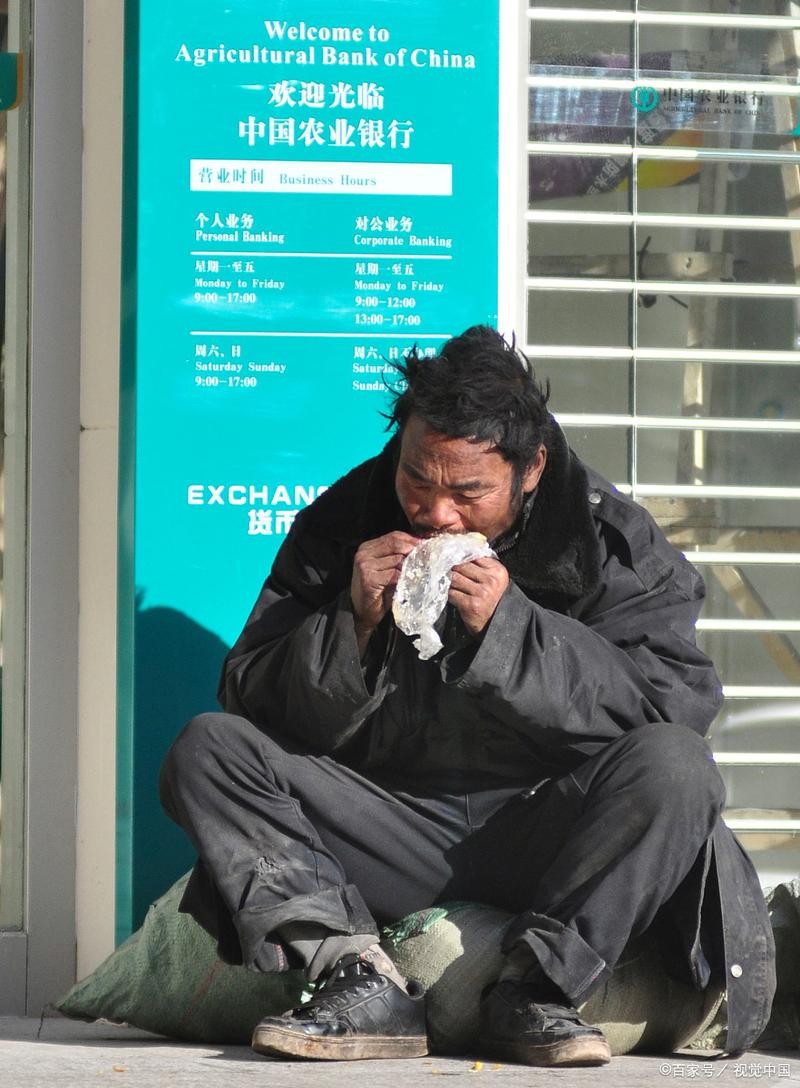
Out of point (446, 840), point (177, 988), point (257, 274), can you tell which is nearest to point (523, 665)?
point (446, 840)

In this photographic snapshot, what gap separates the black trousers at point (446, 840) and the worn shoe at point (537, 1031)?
0.06 m

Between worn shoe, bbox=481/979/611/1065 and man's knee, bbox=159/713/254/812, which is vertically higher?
man's knee, bbox=159/713/254/812

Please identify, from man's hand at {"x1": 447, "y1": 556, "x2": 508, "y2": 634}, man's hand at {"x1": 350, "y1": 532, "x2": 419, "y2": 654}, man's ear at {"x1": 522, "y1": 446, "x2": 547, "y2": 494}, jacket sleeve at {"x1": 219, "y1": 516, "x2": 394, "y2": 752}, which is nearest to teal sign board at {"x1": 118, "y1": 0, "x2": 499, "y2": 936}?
jacket sleeve at {"x1": 219, "y1": 516, "x2": 394, "y2": 752}

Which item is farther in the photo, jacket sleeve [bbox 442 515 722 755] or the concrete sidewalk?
jacket sleeve [bbox 442 515 722 755]

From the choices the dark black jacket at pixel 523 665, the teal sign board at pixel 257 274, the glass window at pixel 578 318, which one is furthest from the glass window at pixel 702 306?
the dark black jacket at pixel 523 665

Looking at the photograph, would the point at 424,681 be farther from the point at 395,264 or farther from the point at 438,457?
the point at 395,264

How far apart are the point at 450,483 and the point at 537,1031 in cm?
103

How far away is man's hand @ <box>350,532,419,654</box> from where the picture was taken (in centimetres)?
308

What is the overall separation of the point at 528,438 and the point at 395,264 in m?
0.94

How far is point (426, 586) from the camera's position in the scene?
9.89 feet

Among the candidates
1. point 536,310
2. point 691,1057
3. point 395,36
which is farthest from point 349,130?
point 691,1057

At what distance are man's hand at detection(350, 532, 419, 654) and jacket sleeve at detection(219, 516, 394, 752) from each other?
0.04 meters

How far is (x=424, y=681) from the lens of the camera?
10.7ft

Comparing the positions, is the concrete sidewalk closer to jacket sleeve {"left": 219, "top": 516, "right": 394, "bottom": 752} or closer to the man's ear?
jacket sleeve {"left": 219, "top": 516, "right": 394, "bottom": 752}
